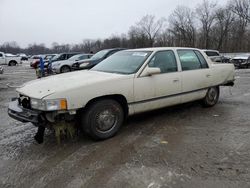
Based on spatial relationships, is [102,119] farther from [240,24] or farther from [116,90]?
[240,24]

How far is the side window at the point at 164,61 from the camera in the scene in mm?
4439

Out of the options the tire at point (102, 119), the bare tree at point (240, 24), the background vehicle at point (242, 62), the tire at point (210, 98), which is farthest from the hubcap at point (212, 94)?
the bare tree at point (240, 24)

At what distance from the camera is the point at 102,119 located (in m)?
3.73

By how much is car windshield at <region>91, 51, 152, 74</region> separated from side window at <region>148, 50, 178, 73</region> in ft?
0.58

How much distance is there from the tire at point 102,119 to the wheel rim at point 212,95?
2.77m

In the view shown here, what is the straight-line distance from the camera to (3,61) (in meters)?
28.4

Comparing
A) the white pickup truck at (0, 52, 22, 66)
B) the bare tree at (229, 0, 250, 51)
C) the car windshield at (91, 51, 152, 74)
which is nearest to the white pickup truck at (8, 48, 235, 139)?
the car windshield at (91, 51, 152, 74)

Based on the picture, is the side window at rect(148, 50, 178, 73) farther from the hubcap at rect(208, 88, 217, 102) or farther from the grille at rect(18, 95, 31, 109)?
the grille at rect(18, 95, 31, 109)

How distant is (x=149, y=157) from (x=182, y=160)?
0.47 m

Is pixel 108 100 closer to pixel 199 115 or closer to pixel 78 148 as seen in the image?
pixel 78 148

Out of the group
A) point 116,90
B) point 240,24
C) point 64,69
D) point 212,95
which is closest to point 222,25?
point 240,24

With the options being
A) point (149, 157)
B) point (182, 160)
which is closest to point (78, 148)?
point (149, 157)

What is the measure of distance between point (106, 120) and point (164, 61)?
1.81m

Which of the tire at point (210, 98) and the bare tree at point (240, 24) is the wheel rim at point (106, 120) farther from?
the bare tree at point (240, 24)
